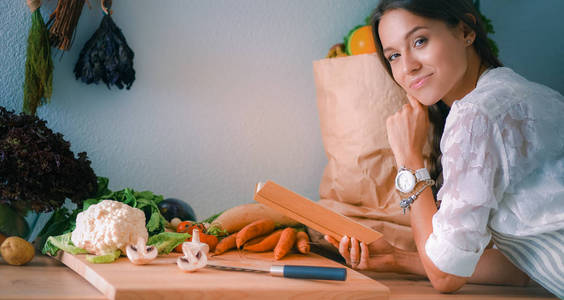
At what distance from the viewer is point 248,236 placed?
110 cm

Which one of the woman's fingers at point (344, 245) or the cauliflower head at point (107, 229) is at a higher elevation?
the cauliflower head at point (107, 229)

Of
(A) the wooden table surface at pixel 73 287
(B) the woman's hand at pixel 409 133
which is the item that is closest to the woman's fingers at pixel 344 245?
(A) the wooden table surface at pixel 73 287

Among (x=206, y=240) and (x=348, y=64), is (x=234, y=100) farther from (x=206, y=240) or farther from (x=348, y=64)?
(x=206, y=240)

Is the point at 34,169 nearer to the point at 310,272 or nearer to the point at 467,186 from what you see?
the point at 310,272

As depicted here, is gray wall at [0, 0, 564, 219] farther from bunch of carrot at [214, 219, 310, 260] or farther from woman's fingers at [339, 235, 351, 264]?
woman's fingers at [339, 235, 351, 264]

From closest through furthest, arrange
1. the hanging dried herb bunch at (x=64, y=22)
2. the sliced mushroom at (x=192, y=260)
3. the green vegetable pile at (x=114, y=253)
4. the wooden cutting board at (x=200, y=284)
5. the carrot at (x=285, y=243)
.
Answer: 1. the wooden cutting board at (x=200, y=284)
2. the sliced mushroom at (x=192, y=260)
3. the green vegetable pile at (x=114, y=253)
4. the carrot at (x=285, y=243)
5. the hanging dried herb bunch at (x=64, y=22)

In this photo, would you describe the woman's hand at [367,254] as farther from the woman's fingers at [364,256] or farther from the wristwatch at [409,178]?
the wristwatch at [409,178]

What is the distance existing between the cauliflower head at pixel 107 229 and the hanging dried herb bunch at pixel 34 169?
0.13 metres

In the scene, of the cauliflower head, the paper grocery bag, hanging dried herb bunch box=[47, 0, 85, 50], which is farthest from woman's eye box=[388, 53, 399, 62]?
hanging dried herb bunch box=[47, 0, 85, 50]

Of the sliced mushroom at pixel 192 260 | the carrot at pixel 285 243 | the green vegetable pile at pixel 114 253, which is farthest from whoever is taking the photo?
the carrot at pixel 285 243

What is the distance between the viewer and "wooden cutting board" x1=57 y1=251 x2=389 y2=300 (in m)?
0.74

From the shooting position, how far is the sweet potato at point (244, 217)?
3.82 ft

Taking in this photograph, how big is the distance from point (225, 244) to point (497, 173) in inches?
22.7

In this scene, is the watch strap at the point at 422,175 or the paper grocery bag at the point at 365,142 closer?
the watch strap at the point at 422,175
